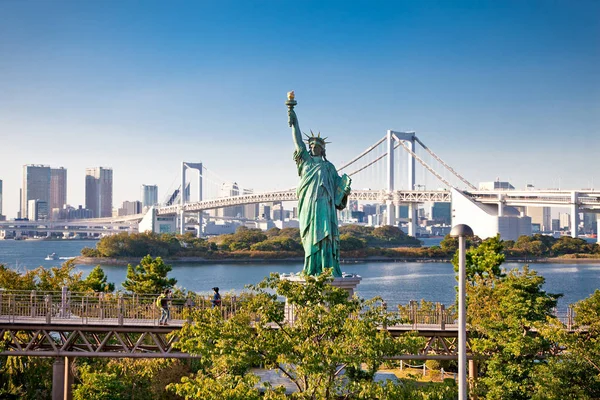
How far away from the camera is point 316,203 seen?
13531 mm

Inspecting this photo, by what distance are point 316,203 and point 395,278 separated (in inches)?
1271

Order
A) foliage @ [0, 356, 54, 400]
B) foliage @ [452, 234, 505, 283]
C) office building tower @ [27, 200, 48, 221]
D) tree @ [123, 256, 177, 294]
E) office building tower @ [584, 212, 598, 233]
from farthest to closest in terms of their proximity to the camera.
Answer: office building tower @ [27, 200, 48, 221], office building tower @ [584, 212, 598, 233], tree @ [123, 256, 177, 294], foliage @ [452, 234, 505, 283], foliage @ [0, 356, 54, 400]

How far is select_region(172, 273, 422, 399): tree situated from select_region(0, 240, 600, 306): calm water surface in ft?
64.6

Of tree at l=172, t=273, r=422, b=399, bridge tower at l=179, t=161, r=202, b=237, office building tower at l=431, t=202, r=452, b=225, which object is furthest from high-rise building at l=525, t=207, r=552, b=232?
tree at l=172, t=273, r=422, b=399

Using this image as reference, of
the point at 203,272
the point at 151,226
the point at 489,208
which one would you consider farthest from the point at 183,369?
the point at 151,226

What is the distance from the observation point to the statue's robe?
13430mm

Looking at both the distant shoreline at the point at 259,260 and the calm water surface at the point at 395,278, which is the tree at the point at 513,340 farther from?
the distant shoreline at the point at 259,260

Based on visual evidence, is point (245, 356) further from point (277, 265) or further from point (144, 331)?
point (277, 265)

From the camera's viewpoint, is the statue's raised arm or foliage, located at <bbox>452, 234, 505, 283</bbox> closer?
the statue's raised arm

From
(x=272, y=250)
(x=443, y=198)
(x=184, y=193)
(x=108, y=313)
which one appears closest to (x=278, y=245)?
(x=272, y=250)

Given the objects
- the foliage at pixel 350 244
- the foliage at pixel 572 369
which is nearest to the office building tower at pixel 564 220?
the foliage at pixel 350 244

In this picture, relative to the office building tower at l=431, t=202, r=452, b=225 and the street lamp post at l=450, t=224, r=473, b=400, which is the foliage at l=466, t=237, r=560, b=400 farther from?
the office building tower at l=431, t=202, r=452, b=225

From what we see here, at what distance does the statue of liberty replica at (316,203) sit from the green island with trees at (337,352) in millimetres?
1457

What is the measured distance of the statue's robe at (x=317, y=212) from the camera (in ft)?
44.1
